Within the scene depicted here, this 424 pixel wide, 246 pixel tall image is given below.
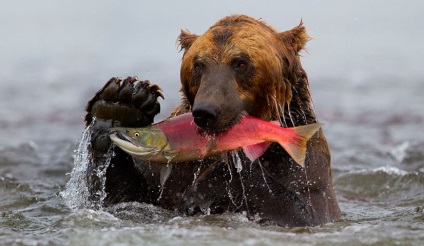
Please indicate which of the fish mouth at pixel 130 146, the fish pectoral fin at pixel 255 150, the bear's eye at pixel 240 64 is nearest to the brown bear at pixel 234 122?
the bear's eye at pixel 240 64

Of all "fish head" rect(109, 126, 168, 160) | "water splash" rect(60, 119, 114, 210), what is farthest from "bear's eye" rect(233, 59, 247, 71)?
"water splash" rect(60, 119, 114, 210)

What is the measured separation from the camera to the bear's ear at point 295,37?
6.26 m

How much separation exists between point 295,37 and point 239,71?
689 millimetres

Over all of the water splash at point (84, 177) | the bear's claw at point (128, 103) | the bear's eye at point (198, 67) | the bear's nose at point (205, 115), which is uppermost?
the bear's eye at point (198, 67)

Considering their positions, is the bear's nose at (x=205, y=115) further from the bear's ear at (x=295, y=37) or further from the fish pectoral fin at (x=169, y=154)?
the bear's ear at (x=295, y=37)

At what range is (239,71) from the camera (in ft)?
19.1

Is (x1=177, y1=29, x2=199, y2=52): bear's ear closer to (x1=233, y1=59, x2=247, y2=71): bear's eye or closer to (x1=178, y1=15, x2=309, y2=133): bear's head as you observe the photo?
(x1=178, y1=15, x2=309, y2=133): bear's head

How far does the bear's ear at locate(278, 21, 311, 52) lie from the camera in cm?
626

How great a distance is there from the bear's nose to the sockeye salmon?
13cm

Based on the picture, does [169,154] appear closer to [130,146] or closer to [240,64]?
[130,146]

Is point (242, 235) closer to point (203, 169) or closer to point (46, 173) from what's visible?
point (203, 169)

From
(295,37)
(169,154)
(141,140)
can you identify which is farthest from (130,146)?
(295,37)

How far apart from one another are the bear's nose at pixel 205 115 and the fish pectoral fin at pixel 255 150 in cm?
28

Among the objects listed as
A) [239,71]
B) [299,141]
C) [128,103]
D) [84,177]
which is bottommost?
[84,177]
